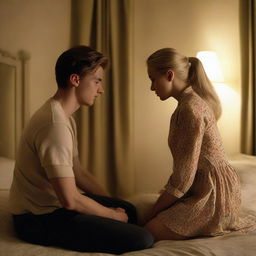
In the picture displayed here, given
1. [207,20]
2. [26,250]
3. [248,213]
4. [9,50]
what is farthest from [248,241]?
[207,20]

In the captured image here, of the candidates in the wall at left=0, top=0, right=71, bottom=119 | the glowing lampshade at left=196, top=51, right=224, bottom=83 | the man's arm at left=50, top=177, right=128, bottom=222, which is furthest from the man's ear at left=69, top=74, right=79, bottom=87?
the glowing lampshade at left=196, top=51, right=224, bottom=83

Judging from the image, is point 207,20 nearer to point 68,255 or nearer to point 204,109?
point 204,109

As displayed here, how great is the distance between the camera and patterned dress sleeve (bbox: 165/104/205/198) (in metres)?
1.40

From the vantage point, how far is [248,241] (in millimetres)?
1256

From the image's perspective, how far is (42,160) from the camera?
1223 millimetres

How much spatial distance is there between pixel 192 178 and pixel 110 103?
171cm

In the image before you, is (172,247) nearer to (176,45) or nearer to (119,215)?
(119,215)

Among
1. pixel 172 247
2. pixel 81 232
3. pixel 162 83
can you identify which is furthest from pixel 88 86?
pixel 172 247

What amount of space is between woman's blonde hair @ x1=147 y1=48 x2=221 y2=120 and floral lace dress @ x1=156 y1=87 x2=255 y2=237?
10 cm

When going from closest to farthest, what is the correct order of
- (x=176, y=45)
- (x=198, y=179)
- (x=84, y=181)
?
(x=198, y=179) → (x=84, y=181) → (x=176, y=45)

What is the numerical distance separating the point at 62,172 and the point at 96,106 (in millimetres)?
1776

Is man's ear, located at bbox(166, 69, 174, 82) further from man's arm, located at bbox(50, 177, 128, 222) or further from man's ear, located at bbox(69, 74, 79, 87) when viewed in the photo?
man's arm, located at bbox(50, 177, 128, 222)

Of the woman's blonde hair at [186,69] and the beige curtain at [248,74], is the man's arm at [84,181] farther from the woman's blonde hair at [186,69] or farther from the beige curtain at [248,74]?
the beige curtain at [248,74]

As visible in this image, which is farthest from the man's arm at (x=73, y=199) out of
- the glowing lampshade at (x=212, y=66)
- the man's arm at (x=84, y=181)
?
the glowing lampshade at (x=212, y=66)
